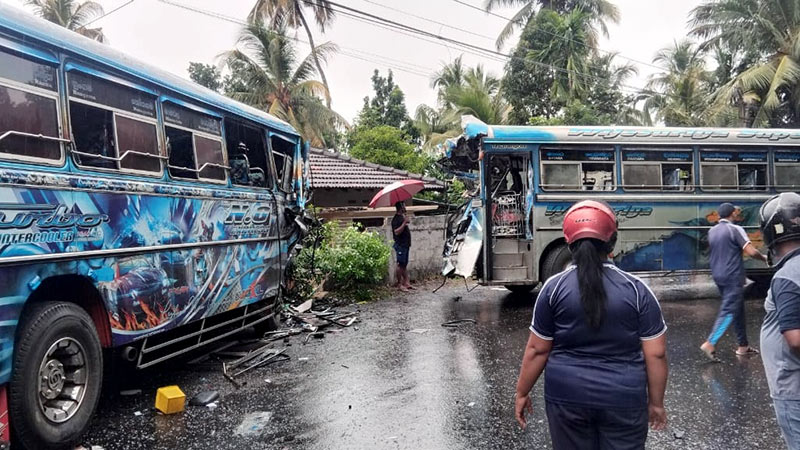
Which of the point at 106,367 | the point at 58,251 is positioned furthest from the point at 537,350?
the point at 106,367

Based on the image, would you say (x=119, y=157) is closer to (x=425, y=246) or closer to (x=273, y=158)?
(x=273, y=158)

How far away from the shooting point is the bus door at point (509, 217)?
29.7 feet

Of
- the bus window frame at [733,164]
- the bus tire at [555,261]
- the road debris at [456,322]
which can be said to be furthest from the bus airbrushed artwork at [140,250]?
the bus window frame at [733,164]

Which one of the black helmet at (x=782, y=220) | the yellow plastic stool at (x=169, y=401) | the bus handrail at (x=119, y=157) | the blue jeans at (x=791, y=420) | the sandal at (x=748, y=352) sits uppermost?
the bus handrail at (x=119, y=157)

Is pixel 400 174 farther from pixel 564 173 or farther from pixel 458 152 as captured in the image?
pixel 564 173

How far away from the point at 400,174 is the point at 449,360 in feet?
37.4

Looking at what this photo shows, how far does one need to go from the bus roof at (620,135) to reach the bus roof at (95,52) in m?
4.21

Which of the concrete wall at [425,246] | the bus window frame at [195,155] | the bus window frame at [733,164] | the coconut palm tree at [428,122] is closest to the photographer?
the bus window frame at [195,155]

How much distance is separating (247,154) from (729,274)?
5.68 m

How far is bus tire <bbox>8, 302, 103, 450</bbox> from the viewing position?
348 centimetres

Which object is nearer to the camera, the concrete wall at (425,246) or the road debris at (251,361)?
the road debris at (251,361)

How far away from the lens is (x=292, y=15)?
76.6 ft

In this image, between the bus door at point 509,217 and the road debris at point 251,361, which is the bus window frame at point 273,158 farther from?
the bus door at point 509,217

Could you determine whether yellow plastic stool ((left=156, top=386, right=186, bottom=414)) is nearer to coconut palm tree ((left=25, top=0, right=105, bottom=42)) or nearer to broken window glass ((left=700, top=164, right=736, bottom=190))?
broken window glass ((left=700, top=164, right=736, bottom=190))
